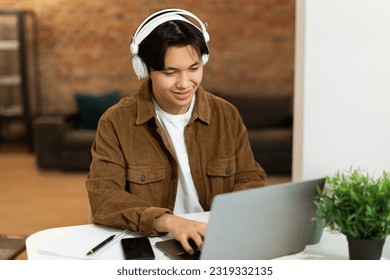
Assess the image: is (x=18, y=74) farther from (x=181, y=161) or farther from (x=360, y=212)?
(x=360, y=212)

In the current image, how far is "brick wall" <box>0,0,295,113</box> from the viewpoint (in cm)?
582

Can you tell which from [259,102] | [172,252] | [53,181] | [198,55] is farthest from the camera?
[259,102]

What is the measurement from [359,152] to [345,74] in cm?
24

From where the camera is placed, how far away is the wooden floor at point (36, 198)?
369 centimetres

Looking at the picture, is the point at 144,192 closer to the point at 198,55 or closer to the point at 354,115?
the point at 198,55

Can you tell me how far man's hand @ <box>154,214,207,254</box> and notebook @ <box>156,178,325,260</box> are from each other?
0.17 metres

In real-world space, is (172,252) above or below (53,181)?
above

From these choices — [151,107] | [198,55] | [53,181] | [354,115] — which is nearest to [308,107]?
[354,115]

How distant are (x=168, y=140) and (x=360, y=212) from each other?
77 cm

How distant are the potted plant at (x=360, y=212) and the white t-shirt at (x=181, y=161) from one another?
675 millimetres

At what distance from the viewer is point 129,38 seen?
5.96 meters

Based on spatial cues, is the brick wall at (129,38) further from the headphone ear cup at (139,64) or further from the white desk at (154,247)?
the white desk at (154,247)

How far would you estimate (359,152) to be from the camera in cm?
158

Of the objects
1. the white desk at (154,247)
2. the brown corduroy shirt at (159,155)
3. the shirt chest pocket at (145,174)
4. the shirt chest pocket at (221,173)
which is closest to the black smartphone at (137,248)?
the white desk at (154,247)
